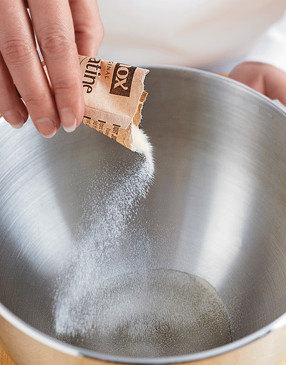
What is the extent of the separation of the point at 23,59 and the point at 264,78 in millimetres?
468

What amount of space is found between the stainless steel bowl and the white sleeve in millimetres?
192

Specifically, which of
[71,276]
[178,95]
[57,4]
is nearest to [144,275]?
[71,276]

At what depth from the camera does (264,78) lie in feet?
2.59

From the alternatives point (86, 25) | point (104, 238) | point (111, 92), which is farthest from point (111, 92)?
point (104, 238)

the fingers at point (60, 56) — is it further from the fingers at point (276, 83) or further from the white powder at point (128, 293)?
the fingers at point (276, 83)

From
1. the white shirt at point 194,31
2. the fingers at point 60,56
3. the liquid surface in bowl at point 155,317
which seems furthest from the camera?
the white shirt at point 194,31

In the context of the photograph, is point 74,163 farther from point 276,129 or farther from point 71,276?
point 276,129

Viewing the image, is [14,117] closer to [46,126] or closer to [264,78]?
[46,126]

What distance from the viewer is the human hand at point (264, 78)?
772mm

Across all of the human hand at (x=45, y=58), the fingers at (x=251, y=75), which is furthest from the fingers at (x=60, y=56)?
the fingers at (x=251, y=75)

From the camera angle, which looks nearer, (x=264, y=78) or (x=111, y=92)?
(x=111, y=92)

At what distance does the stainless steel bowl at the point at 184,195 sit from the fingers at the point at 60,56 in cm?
16

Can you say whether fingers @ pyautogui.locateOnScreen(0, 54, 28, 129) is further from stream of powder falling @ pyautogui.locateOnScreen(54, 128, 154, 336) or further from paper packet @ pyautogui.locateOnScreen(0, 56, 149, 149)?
stream of powder falling @ pyautogui.locateOnScreen(54, 128, 154, 336)

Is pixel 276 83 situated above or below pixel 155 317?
above
